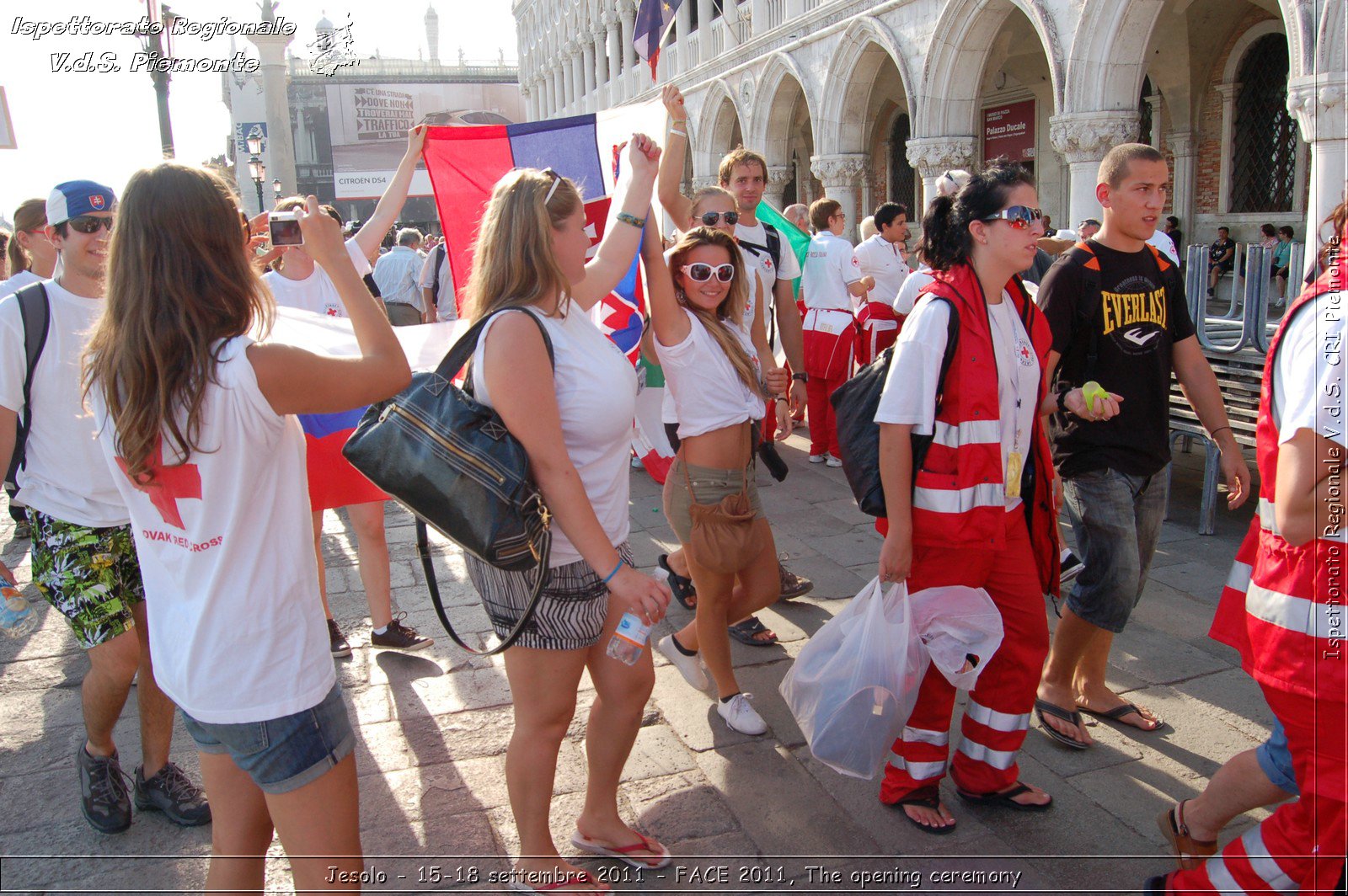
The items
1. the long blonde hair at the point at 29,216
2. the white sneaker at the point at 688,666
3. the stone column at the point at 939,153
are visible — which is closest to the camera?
the white sneaker at the point at 688,666

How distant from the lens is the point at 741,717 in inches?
131

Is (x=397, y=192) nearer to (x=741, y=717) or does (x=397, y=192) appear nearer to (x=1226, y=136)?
(x=741, y=717)

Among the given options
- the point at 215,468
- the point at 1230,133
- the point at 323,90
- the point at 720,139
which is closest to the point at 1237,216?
the point at 1230,133

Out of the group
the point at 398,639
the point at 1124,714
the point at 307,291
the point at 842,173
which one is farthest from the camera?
the point at 842,173

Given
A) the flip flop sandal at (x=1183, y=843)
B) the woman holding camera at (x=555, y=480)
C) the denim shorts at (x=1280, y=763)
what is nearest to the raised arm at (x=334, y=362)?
the woman holding camera at (x=555, y=480)

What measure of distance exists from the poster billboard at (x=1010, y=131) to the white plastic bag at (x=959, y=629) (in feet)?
55.1

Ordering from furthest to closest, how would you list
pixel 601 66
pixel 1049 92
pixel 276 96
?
pixel 601 66 → pixel 276 96 → pixel 1049 92

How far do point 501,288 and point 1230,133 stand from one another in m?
16.1

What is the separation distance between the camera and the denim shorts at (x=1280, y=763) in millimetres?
2082

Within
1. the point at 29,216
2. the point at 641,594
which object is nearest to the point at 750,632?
the point at 641,594

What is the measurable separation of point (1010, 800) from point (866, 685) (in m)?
0.59

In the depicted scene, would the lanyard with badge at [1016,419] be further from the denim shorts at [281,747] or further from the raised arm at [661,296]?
the denim shorts at [281,747]

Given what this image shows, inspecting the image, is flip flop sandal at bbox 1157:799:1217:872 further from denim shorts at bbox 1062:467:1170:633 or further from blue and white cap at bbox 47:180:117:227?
blue and white cap at bbox 47:180:117:227

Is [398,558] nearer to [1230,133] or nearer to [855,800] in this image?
[855,800]
